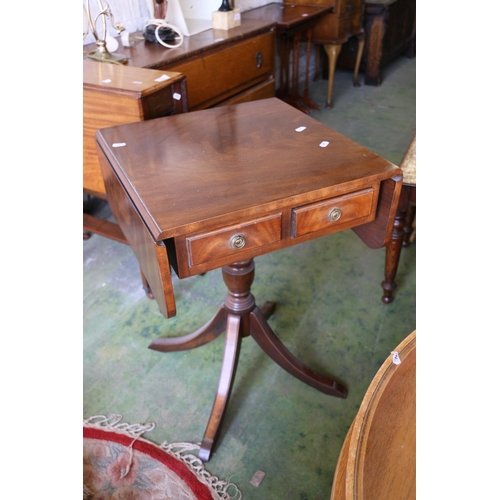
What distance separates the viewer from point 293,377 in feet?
5.32

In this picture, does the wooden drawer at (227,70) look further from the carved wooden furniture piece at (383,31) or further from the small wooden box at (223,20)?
the carved wooden furniture piece at (383,31)

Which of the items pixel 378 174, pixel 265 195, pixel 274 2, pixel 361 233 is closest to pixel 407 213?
pixel 361 233

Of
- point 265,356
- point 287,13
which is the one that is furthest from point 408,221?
point 287,13

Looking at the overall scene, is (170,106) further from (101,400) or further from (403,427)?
(403,427)

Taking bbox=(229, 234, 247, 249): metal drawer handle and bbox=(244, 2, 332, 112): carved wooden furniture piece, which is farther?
bbox=(244, 2, 332, 112): carved wooden furniture piece

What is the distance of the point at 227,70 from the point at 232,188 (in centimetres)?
158

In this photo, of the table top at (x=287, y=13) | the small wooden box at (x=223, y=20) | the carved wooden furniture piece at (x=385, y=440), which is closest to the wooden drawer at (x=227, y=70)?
the small wooden box at (x=223, y=20)

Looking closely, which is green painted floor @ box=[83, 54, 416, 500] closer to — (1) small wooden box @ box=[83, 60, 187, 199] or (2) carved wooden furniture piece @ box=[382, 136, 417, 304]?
(2) carved wooden furniture piece @ box=[382, 136, 417, 304]

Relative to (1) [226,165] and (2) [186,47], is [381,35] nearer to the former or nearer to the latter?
(2) [186,47]

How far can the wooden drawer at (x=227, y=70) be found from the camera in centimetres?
215

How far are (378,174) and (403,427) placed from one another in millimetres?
512

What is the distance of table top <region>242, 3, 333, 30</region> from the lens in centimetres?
311

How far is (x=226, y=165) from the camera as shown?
1.07m

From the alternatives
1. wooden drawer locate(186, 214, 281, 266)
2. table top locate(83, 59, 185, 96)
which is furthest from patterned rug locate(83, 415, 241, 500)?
table top locate(83, 59, 185, 96)
